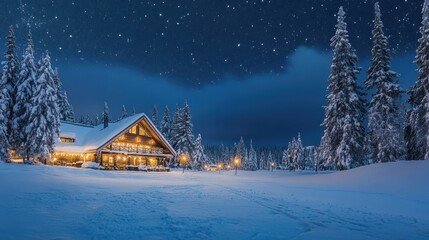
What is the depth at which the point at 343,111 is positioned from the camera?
97.7 feet

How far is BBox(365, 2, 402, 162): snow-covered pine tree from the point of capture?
28.6 metres

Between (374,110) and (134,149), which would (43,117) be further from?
(374,110)

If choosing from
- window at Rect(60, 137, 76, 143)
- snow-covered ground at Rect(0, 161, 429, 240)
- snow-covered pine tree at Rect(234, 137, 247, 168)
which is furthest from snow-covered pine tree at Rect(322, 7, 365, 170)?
snow-covered pine tree at Rect(234, 137, 247, 168)

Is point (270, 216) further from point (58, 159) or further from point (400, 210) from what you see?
point (58, 159)

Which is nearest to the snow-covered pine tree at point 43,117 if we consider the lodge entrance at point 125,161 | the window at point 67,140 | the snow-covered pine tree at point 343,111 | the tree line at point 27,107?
the tree line at point 27,107

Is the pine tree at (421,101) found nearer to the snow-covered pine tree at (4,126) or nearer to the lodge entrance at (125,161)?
the lodge entrance at (125,161)

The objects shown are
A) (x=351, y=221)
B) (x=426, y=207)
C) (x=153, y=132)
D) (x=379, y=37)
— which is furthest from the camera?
(x=153, y=132)

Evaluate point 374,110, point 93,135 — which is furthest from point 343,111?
point 93,135

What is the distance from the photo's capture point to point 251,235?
5934 mm

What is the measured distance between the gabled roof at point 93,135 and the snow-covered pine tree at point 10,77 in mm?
9704

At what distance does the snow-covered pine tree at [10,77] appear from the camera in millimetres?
31422

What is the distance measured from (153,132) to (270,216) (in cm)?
3740

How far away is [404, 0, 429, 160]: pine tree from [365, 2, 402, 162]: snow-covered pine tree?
1.32 meters

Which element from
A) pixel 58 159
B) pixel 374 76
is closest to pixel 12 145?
pixel 58 159
